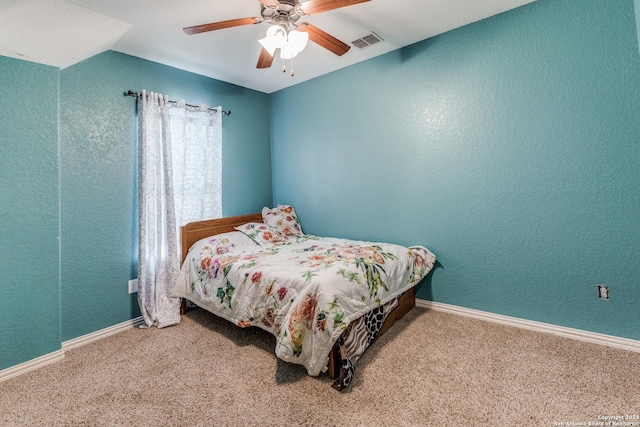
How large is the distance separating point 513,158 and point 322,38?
1.70 m

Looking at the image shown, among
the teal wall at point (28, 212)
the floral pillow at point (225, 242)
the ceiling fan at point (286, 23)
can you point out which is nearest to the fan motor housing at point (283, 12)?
the ceiling fan at point (286, 23)

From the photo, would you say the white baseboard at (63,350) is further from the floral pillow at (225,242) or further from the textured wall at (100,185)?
the floral pillow at (225,242)

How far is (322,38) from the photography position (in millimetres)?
2020

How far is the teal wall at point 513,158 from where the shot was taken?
201 cm

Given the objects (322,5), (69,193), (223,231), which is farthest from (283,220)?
(322,5)

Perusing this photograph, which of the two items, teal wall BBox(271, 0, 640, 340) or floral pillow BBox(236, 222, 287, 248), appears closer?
teal wall BBox(271, 0, 640, 340)

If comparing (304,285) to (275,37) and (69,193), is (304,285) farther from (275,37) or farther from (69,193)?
(69,193)

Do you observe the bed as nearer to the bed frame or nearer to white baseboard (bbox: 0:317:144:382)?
the bed frame

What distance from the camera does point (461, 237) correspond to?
8.64ft

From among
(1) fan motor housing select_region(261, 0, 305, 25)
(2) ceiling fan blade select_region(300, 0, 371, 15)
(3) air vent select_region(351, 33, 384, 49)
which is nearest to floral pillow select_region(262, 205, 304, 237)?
(3) air vent select_region(351, 33, 384, 49)

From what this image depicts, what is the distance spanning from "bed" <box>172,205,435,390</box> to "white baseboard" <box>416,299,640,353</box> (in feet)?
0.93

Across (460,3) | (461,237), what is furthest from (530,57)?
(461,237)

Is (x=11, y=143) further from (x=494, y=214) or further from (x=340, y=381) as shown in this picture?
(x=494, y=214)

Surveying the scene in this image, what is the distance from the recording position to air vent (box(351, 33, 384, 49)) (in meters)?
2.59
